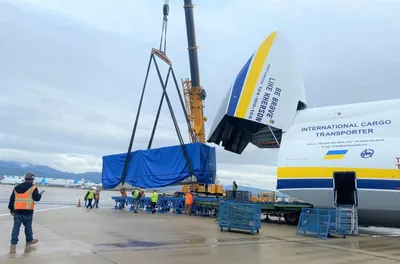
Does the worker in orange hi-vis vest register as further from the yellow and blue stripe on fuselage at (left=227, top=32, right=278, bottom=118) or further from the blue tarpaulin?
the blue tarpaulin

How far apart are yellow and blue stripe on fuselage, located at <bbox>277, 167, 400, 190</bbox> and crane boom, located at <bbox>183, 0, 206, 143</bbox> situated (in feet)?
40.9

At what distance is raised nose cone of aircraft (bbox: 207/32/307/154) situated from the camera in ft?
51.0

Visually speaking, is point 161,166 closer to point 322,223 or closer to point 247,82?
point 247,82

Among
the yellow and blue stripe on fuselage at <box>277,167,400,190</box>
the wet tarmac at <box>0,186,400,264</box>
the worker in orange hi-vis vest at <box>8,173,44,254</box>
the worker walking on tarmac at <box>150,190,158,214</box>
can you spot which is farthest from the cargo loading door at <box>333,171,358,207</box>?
the worker walking on tarmac at <box>150,190,158,214</box>

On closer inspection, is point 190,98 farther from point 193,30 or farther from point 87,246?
point 87,246

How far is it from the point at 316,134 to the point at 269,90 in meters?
2.70

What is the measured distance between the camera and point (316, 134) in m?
14.8

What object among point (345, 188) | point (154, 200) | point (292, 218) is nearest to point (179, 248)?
point (345, 188)

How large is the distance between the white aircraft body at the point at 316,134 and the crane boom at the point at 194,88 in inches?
340

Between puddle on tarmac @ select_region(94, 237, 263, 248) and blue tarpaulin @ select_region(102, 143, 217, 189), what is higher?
blue tarpaulin @ select_region(102, 143, 217, 189)

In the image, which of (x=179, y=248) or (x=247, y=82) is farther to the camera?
(x=247, y=82)

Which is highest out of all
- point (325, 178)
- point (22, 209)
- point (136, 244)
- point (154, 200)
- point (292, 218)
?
point (325, 178)

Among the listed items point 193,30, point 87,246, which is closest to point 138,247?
point 87,246

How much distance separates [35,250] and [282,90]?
1158 centimetres
